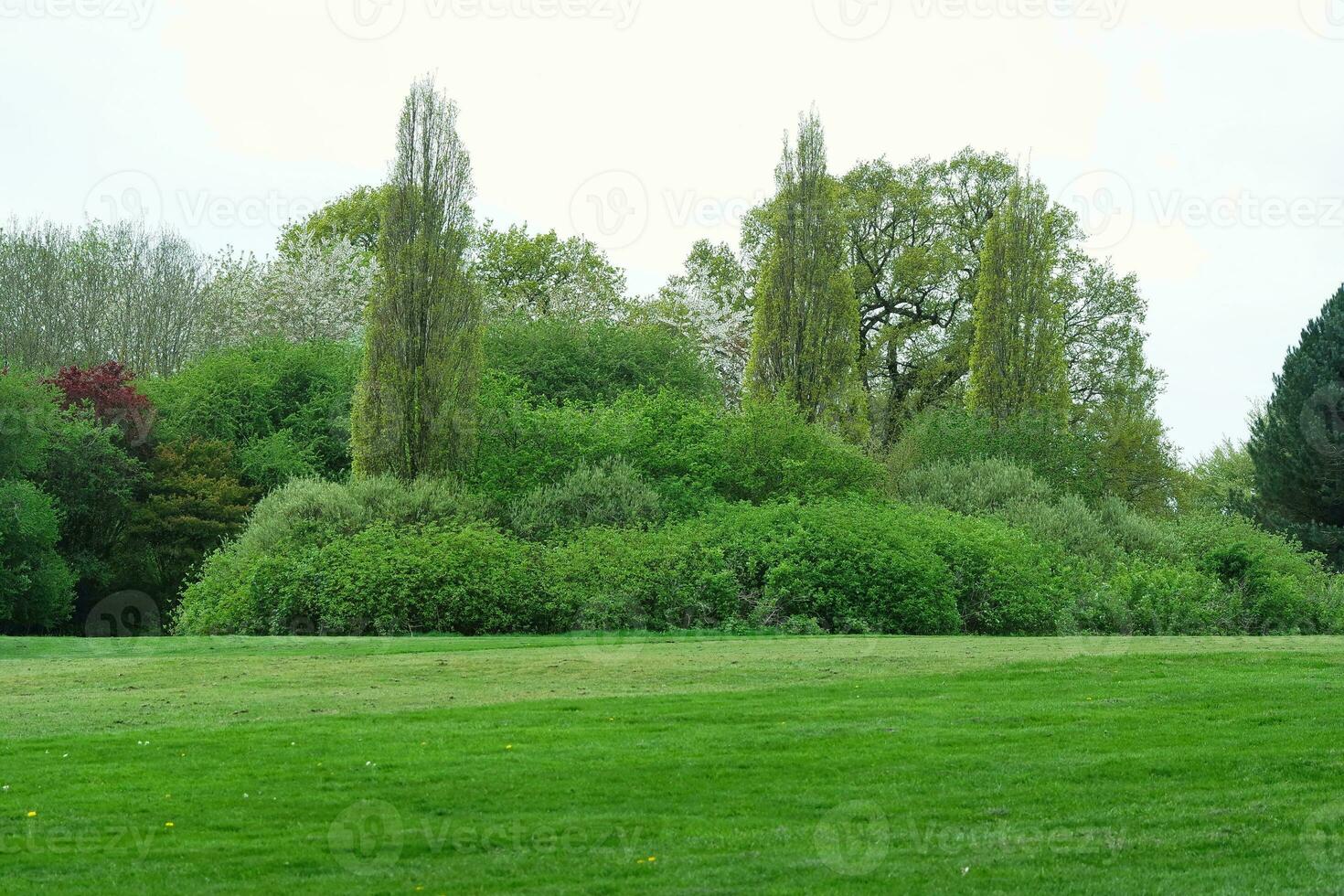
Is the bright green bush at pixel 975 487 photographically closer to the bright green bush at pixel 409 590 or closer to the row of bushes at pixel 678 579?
the row of bushes at pixel 678 579

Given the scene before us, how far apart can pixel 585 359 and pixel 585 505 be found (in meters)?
11.6

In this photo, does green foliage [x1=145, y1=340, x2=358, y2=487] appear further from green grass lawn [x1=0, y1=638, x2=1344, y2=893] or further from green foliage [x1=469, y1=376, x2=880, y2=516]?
green grass lawn [x1=0, y1=638, x2=1344, y2=893]

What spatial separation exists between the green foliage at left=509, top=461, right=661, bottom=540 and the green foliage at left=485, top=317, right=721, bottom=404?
8.47 m

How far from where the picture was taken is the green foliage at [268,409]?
38188mm

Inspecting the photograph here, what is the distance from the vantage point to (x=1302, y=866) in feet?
25.9

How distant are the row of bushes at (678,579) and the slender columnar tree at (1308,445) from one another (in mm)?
13042

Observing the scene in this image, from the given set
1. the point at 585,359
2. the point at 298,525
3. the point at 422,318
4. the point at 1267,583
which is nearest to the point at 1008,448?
the point at 1267,583

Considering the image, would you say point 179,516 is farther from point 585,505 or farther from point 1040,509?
point 1040,509

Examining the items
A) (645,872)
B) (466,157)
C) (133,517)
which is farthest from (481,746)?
(133,517)

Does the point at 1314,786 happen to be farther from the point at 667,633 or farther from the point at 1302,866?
the point at 667,633

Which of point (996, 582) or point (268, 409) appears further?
point (268, 409)

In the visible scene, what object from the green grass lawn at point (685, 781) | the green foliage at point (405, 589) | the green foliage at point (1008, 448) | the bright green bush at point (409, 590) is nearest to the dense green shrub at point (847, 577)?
the bright green bush at point (409, 590)

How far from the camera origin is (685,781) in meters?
9.72

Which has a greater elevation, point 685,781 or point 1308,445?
point 1308,445
